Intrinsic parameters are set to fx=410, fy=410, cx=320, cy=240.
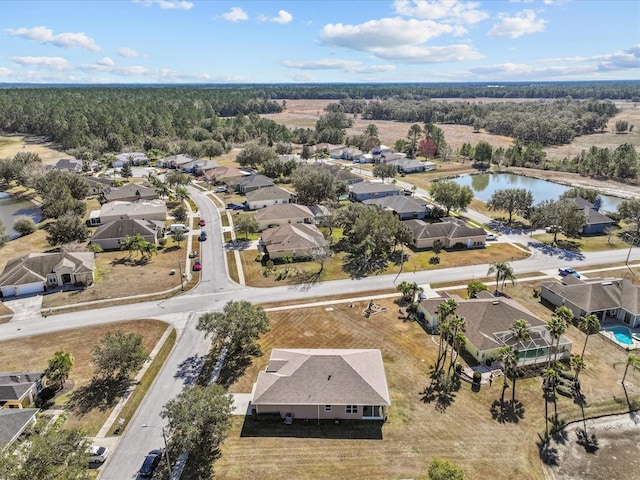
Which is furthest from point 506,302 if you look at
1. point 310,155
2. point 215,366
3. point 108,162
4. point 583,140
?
point 583,140

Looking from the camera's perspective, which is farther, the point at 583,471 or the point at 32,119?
the point at 32,119


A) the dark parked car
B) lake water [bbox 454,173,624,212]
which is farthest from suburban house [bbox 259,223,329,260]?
lake water [bbox 454,173,624,212]

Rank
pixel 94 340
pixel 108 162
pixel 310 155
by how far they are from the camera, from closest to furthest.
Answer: pixel 94 340, pixel 108 162, pixel 310 155

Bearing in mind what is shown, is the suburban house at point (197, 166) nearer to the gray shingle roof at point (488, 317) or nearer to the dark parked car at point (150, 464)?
the gray shingle roof at point (488, 317)

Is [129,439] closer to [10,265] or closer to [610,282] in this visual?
[10,265]

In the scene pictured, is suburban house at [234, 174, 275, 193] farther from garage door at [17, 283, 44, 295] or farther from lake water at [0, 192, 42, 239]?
garage door at [17, 283, 44, 295]
